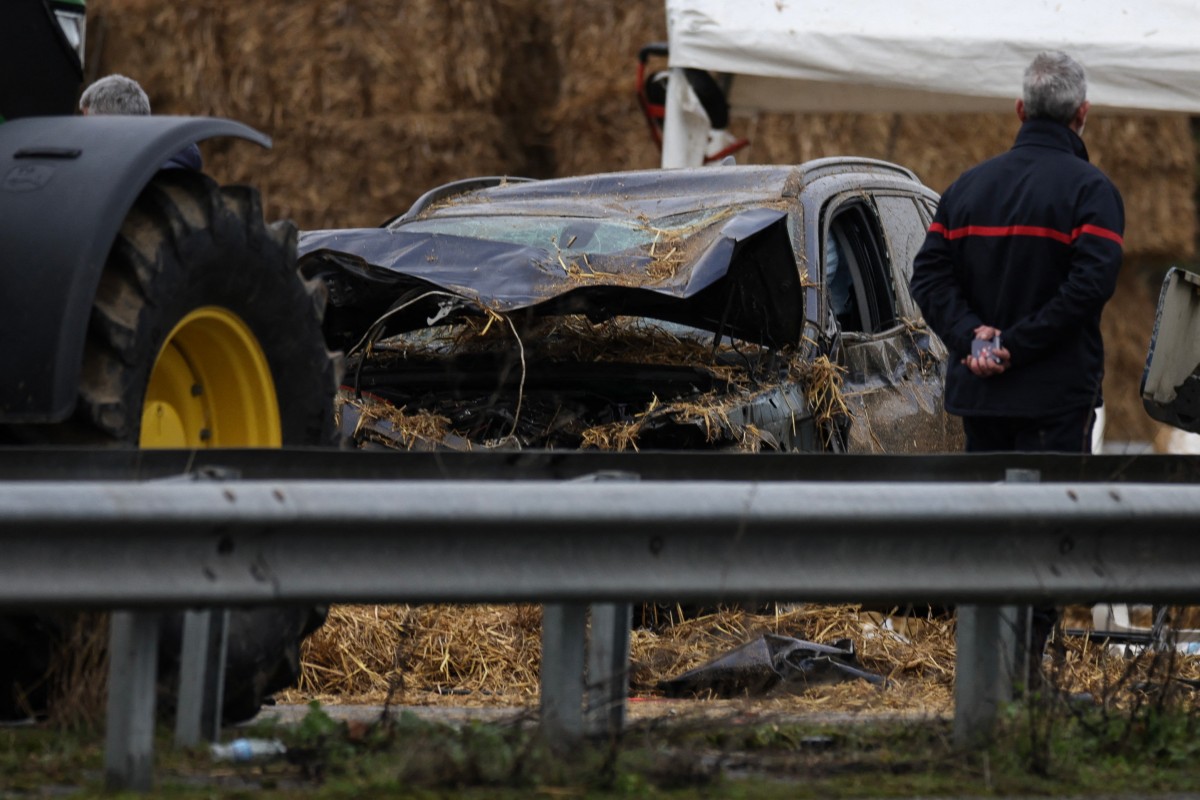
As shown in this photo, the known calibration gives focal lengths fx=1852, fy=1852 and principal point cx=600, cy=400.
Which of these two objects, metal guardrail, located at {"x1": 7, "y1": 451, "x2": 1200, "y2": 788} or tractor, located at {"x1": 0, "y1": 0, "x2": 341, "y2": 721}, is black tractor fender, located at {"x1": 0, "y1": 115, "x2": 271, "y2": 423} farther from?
metal guardrail, located at {"x1": 7, "y1": 451, "x2": 1200, "y2": 788}

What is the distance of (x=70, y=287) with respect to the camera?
373cm

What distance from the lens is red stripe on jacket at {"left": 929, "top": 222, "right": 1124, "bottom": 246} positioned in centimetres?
552

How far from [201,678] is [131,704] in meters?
0.27

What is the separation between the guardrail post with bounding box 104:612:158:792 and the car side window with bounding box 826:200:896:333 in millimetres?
4413

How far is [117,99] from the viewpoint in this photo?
705 centimetres

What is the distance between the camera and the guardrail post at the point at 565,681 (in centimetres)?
337

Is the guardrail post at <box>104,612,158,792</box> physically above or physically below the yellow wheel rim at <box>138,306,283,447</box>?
below

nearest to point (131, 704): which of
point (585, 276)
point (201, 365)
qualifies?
point (201, 365)

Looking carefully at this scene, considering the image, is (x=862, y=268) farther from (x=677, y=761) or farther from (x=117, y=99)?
(x=677, y=761)

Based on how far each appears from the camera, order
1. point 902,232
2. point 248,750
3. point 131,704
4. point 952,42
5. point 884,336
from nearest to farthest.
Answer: point 131,704
point 248,750
point 884,336
point 902,232
point 952,42

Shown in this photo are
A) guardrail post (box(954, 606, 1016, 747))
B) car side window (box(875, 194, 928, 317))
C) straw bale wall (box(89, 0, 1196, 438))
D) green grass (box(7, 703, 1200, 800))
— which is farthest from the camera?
straw bale wall (box(89, 0, 1196, 438))

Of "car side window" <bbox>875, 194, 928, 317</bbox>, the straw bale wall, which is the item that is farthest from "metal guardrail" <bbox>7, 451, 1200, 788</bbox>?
the straw bale wall

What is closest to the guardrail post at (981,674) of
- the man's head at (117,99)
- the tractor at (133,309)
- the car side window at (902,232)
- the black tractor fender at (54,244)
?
the tractor at (133,309)

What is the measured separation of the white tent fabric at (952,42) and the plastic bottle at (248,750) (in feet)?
21.8
